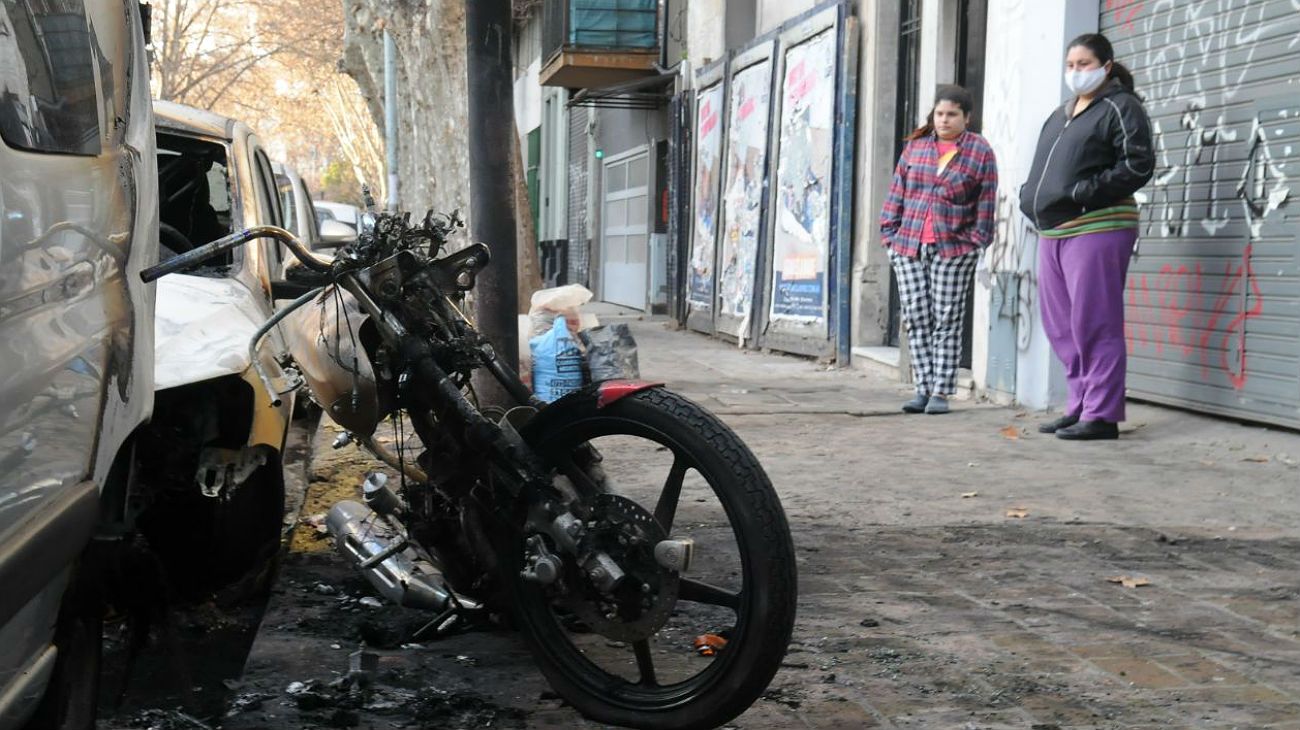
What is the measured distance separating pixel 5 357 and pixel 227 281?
309 cm

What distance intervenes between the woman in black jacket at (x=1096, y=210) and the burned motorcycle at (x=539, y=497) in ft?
13.3

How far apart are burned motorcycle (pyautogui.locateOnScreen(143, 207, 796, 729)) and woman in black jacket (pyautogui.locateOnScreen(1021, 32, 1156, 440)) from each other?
13.3ft

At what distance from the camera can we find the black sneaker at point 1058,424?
7.69 metres

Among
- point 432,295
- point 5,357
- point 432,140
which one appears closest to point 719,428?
point 432,295

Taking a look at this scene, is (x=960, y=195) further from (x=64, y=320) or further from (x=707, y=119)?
(x=707, y=119)

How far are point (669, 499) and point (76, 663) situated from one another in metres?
1.34

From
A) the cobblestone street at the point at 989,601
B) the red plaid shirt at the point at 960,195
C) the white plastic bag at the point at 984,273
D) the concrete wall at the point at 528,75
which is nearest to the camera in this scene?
the cobblestone street at the point at 989,601

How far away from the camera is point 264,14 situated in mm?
45375

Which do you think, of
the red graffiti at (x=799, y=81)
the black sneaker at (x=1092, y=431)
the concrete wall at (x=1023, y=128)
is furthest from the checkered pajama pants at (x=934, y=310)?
the red graffiti at (x=799, y=81)

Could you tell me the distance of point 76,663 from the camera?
2.96 m

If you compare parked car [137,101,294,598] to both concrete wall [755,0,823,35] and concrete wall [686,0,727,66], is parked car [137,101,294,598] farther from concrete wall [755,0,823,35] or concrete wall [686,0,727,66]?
concrete wall [686,0,727,66]

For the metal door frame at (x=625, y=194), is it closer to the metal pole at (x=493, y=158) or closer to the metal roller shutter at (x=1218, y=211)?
the metal roller shutter at (x=1218, y=211)

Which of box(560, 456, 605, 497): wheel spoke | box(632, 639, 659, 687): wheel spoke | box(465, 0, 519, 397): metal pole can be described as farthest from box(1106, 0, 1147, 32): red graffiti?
box(632, 639, 659, 687): wheel spoke

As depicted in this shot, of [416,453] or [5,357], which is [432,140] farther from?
[5,357]
